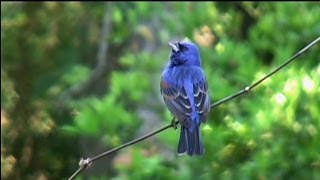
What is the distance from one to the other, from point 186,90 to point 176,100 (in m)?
0.08

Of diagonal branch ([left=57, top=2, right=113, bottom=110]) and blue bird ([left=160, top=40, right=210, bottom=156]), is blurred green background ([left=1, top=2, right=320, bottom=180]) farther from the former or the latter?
blue bird ([left=160, top=40, right=210, bottom=156])

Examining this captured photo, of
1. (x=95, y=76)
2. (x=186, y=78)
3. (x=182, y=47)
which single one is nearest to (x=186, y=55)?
(x=182, y=47)

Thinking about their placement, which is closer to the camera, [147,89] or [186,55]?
[186,55]

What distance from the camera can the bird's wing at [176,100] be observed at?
3631 millimetres

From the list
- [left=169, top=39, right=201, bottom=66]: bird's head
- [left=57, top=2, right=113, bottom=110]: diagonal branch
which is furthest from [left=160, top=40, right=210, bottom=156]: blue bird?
[left=57, top=2, right=113, bottom=110]: diagonal branch

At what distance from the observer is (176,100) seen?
367 cm

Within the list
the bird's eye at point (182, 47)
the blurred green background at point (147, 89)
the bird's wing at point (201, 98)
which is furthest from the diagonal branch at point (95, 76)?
the bird's eye at point (182, 47)

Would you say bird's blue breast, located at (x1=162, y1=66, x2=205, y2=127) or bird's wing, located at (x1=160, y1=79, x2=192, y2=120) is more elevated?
bird's blue breast, located at (x1=162, y1=66, x2=205, y2=127)

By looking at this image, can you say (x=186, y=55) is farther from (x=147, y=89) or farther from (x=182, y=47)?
(x=147, y=89)

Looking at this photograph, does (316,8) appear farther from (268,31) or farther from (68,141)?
(68,141)

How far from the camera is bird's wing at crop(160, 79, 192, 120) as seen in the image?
11.9 ft

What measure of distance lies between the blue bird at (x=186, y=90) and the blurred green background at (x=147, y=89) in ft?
2.98

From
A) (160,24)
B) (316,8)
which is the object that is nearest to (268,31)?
(316,8)

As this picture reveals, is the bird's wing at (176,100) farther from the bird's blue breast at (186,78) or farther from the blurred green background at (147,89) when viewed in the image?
the blurred green background at (147,89)
